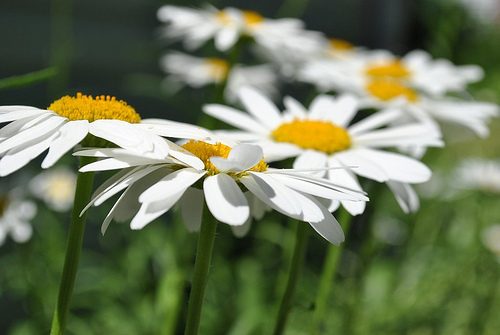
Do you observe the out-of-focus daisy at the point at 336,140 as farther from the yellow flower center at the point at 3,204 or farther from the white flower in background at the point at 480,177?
the white flower in background at the point at 480,177

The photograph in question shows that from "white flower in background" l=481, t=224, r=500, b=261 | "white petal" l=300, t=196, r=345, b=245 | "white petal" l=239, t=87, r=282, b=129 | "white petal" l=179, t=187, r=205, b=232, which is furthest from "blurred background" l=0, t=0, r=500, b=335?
"white petal" l=300, t=196, r=345, b=245

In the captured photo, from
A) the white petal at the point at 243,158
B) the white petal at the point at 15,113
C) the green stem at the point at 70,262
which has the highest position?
the white petal at the point at 243,158

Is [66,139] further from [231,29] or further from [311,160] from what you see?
[231,29]

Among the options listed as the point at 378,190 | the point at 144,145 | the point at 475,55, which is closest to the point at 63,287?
the point at 144,145

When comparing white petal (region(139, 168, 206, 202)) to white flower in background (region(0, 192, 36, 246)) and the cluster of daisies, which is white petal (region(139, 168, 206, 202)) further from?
white flower in background (region(0, 192, 36, 246))

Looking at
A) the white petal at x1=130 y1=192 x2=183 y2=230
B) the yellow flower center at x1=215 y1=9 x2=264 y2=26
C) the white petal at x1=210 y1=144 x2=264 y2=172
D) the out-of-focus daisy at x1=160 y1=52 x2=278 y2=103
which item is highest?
the white petal at x1=210 y1=144 x2=264 y2=172

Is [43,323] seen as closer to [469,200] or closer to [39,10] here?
[39,10]

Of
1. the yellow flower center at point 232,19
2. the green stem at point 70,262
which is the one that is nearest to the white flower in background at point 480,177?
the yellow flower center at point 232,19
